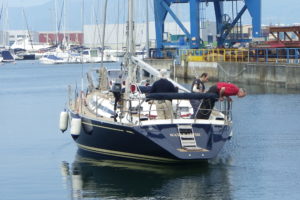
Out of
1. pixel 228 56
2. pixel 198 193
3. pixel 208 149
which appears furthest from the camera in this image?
pixel 228 56

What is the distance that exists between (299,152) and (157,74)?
4.88 m

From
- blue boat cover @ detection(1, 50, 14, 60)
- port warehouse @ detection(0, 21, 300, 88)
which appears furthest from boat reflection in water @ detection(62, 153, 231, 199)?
blue boat cover @ detection(1, 50, 14, 60)

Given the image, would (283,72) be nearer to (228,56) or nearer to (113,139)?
(228,56)

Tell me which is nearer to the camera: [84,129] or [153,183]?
[153,183]

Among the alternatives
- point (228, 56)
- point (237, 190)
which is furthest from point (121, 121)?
point (228, 56)

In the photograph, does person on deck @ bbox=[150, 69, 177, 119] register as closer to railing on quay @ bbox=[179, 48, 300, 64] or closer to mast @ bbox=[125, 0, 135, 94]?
mast @ bbox=[125, 0, 135, 94]

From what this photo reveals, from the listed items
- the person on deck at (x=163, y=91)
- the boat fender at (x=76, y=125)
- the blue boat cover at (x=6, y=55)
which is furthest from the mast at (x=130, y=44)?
the blue boat cover at (x=6, y=55)

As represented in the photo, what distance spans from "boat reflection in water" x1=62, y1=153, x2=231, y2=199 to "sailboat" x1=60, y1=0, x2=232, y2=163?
32 centimetres

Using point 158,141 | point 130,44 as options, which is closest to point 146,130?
point 158,141

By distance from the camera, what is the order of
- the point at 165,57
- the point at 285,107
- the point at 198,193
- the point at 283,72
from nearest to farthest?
1. the point at 198,193
2. the point at 285,107
3. the point at 283,72
4. the point at 165,57

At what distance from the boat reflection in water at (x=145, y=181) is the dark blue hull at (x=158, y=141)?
0.35 metres

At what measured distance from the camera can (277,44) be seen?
6144cm

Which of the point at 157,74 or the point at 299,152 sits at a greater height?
the point at 157,74

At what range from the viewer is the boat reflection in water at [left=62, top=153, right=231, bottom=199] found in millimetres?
21531
